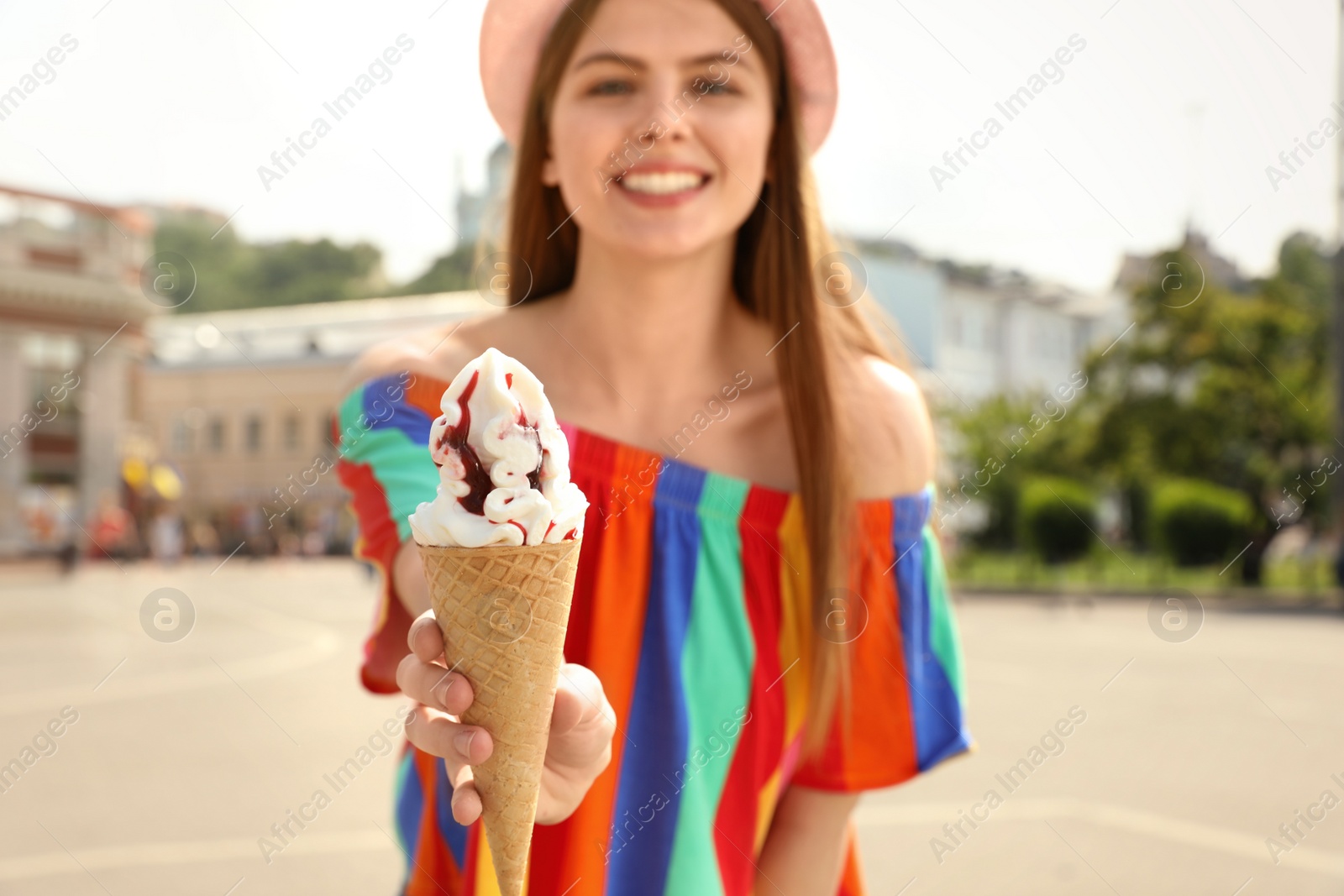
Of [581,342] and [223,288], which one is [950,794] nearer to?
[581,342]

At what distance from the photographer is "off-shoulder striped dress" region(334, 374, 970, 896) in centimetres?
192

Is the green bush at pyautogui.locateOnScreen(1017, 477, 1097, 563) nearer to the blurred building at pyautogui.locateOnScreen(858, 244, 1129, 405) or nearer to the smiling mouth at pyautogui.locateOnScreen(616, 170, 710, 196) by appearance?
the blurred building at pyautogui.locateOnScreen(858, 244, 1129, 405)

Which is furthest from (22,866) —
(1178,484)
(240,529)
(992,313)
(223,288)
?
(992,313)

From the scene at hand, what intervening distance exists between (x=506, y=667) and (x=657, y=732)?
54 cm

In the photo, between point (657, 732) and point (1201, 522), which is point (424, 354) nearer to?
point (657, 732)

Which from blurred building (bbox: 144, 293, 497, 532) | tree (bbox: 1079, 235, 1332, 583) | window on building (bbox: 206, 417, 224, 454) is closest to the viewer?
tree (bbox: 1079, 235, 1332, 583)

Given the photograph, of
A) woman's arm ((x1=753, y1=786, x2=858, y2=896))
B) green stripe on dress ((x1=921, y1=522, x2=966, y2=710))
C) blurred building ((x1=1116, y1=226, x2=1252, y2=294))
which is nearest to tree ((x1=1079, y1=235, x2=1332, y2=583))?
blurred building ((x1=1116, y1=226, x2=1252, y2=294))

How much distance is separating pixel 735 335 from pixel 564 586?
81cm

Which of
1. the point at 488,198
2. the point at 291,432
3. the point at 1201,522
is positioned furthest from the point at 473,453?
the point at 291,432

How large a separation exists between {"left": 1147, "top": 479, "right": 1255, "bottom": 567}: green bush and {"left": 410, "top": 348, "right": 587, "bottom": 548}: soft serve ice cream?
25.8 meters

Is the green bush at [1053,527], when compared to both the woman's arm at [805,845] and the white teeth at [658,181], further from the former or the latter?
the white teeth at [658,181]

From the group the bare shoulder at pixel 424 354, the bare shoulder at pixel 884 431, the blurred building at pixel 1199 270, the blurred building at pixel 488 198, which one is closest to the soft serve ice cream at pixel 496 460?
the bare shoulder at pixel 424 354

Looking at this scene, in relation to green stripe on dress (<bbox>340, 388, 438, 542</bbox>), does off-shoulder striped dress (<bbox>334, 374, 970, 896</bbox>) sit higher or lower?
lower

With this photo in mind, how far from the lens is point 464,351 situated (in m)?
1.97
